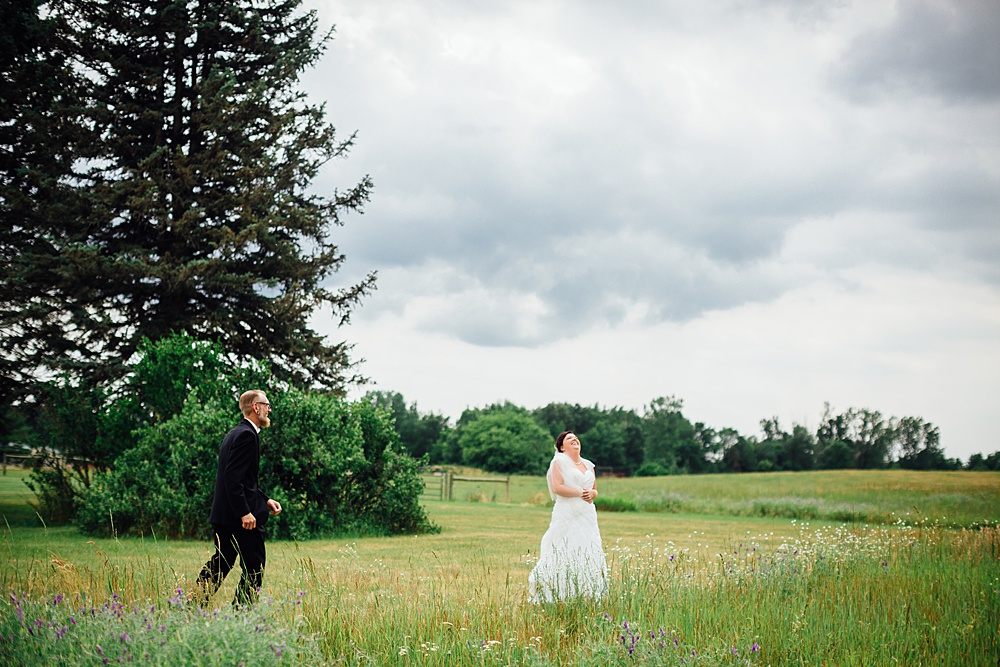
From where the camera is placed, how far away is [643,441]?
340 ft

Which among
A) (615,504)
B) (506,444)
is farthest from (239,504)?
(506,444)

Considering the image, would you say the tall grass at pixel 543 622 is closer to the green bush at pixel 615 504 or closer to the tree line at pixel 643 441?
the green bush at pixel 615 504

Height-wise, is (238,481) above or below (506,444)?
above

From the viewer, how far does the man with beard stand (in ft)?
25.4

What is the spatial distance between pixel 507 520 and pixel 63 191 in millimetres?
15173

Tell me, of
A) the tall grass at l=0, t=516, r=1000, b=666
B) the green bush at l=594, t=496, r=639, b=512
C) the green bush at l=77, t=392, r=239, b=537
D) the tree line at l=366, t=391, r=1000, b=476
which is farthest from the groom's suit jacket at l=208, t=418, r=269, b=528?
the tree line at l=366, t=391, r=1000, b=476

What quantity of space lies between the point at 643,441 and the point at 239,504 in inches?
3898

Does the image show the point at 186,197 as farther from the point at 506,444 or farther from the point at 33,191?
the point at 506,444

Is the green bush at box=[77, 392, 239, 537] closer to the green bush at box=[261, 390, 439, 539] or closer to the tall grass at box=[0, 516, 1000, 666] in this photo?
the green bush at box=[261, 390, 439, 539]

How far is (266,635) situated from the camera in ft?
17.5

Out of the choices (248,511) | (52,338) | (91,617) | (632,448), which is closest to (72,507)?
(52,338)

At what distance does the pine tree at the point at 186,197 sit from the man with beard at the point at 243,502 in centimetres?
1383

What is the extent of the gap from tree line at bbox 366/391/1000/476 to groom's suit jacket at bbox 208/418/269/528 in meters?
67.3

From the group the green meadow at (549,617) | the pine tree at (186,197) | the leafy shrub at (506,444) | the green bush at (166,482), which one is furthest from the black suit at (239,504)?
the leafy shrub at (506,444)
